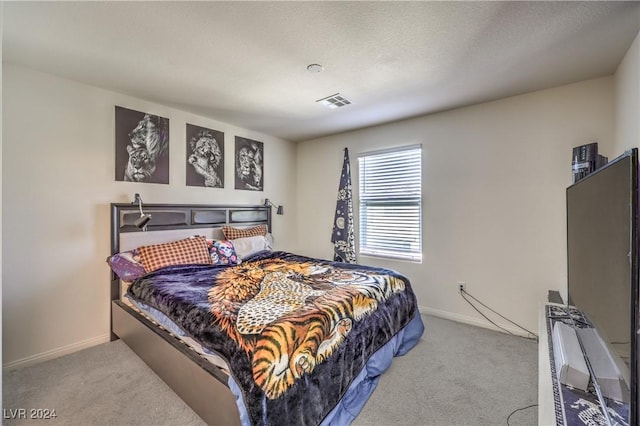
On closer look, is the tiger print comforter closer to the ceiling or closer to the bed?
the bed

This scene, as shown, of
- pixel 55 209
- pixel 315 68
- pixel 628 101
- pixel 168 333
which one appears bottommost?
pixel 168 333

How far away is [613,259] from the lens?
0.96 metres

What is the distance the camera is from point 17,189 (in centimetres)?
216

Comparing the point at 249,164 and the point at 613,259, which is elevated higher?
the point at 249,164

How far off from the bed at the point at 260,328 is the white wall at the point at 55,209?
19cm

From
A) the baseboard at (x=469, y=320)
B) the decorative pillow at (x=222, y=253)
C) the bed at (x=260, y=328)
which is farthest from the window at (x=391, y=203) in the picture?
the decorative pillow at (x=222, y=253)

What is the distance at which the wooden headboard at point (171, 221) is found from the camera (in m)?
2.63

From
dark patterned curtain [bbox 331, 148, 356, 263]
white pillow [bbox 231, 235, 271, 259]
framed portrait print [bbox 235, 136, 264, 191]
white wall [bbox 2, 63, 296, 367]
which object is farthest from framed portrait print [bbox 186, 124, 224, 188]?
dark patterned curtain [bbox 331, 148, 356, 263]

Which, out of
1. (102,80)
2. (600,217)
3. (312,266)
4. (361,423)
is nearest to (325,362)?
(361,423)

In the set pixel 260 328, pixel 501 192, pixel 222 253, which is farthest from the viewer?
pixel 222 253

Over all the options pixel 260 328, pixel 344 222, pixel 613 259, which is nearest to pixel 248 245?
pixel 344 222

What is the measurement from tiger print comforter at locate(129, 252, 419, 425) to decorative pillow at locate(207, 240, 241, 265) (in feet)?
0.85

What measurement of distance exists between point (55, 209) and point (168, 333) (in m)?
1.55

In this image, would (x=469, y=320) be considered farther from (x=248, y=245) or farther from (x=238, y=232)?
(x=238, y=232)
